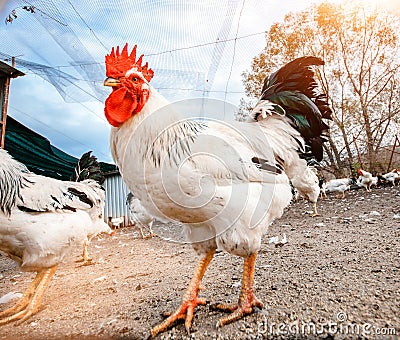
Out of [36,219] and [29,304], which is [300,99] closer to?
[36,219]

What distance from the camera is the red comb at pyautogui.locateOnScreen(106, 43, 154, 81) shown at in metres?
1.78

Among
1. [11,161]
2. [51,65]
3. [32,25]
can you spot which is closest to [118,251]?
[11,161]

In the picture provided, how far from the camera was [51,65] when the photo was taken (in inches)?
210

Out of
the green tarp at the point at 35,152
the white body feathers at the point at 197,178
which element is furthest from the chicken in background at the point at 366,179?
the white body feathers at the point at 197,178

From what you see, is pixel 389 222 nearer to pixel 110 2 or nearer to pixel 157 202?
pixel 157 202

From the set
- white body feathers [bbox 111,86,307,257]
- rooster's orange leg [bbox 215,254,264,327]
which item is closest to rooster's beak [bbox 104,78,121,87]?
white body feathers [bbox 111,86,307,257]

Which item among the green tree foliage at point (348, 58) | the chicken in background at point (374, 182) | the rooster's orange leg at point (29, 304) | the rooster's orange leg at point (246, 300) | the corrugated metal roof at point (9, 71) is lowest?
the rooster's orange leg at point (29, 304)

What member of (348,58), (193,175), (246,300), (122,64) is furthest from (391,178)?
(122,64)

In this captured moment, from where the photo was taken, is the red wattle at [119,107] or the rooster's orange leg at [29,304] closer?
the red wattle at [119,107]

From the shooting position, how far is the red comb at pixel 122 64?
70.0 inches

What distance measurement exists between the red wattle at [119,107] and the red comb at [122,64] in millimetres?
126

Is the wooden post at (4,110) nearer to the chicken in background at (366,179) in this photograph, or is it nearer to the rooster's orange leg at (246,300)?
the rooster's orange leg at (246,300)

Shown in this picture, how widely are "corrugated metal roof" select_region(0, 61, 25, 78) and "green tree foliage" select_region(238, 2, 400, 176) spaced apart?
5.54 meters

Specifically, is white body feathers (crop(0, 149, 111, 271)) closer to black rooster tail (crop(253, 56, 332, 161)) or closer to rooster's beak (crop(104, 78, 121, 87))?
rooster's beak (crop(104, 78, 121, 87))
